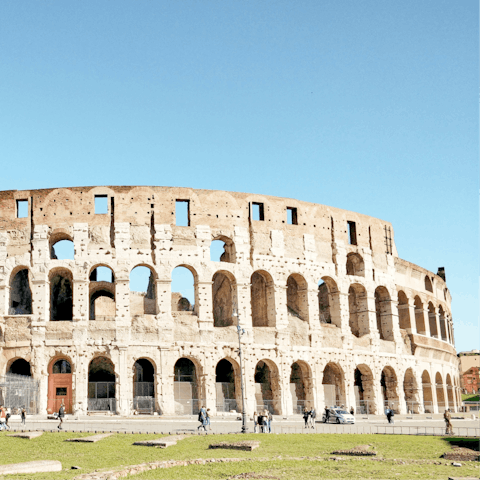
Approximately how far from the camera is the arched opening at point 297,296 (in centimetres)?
4322

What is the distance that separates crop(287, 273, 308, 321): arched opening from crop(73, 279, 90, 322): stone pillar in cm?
1272

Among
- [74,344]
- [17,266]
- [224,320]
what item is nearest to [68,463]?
[74,344]

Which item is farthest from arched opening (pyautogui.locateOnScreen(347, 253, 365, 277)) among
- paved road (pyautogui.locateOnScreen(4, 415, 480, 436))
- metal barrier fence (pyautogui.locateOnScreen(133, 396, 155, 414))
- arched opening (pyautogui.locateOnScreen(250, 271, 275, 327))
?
metal barrier fence (pyautogui.locateOnScreen(133, 396, 155, 414))

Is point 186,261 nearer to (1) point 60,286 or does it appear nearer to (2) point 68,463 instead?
(1) point 60,286

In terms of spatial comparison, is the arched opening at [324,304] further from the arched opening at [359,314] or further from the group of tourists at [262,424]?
the group of tourists at [262,424]

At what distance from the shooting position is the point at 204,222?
41.2m

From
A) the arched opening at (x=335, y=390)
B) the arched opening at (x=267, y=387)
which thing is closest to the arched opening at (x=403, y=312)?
the arched opening at (x=335, y=390)

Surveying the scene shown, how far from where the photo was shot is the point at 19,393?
35.8 m

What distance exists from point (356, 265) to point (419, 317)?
9.25 m

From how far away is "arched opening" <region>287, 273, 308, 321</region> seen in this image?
142ft

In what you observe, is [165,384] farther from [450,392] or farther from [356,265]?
[450,392]

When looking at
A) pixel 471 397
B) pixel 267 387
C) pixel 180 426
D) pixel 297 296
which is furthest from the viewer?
pixel 471 397

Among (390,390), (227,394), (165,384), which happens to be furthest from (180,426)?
(390,390)

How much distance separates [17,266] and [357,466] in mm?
26638
